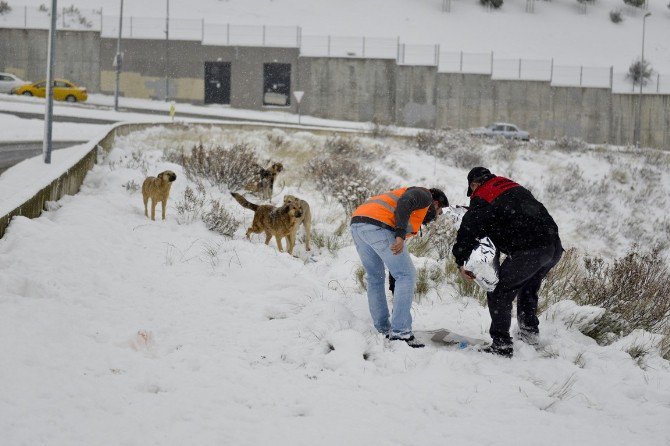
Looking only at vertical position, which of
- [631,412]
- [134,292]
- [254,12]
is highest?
[254,12]

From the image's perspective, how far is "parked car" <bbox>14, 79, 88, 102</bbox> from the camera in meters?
34.8

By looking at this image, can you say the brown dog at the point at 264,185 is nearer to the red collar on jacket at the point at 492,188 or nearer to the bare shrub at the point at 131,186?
the bare shrub at the point at 131,186

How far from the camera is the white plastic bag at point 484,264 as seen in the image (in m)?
5.33

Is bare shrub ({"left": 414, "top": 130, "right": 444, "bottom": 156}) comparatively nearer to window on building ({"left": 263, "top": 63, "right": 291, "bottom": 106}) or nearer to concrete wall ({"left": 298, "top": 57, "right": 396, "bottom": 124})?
concrete wall ({"left": 298, "top": 57, "right": 396, "bottom": 124})

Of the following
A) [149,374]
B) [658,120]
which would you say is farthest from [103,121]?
[658,120]

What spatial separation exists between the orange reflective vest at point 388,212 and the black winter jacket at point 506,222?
386 millimetres

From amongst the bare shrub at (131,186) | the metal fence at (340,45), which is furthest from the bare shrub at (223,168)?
the metal fence at (340,45)

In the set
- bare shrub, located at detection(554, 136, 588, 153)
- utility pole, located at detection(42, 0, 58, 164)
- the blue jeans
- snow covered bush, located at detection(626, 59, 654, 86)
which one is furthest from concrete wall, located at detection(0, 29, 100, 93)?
the blue jeans

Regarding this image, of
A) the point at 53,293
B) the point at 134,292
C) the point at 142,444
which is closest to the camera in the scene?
the point at 142,444

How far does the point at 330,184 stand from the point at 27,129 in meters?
13.3

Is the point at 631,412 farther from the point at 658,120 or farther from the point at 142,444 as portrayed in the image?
the point at 658,120

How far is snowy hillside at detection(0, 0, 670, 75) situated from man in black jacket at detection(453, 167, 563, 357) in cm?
4159

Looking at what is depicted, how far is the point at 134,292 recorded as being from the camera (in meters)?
6.25

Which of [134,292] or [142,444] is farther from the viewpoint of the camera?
[134,292]
